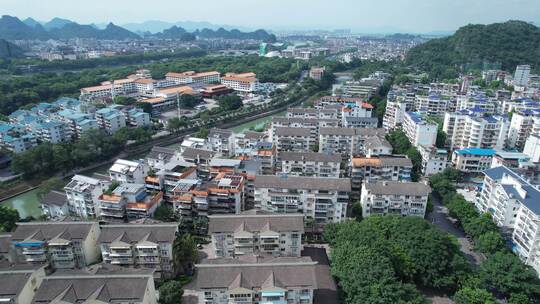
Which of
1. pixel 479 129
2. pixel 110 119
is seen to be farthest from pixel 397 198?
pixel 110 119

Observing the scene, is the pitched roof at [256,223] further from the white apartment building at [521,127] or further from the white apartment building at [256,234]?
the white apartment building at [521,127]

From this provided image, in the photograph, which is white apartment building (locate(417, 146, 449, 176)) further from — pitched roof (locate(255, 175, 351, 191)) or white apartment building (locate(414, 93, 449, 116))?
white apartment building (locate(414, 93, 449, 116))

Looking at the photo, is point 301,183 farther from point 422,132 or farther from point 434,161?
point 422,132

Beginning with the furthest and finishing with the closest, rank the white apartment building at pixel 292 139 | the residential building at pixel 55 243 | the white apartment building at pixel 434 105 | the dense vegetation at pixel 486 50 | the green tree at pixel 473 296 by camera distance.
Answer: the dense vegetation at pixel 486 50
the white apartment building at pixel 434 105
the white apartment building at pixel 292 139
the residential building at pixel 55 243
the green tree at pixel 473 296

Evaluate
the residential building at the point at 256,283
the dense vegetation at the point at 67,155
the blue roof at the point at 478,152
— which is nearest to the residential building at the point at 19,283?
the residential building at the point at 256,283

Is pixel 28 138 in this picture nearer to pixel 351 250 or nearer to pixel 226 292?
pixel 226 292

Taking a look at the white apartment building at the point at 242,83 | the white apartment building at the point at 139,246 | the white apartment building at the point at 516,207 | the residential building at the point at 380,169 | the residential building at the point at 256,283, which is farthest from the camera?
the white apartment building at the point at 242,83
